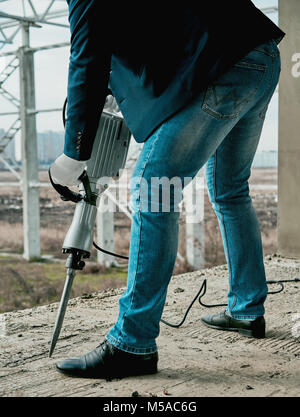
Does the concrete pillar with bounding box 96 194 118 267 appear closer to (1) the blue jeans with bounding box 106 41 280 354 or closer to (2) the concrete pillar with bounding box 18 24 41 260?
(2) the concrete pillar with bounding box 18 24 41 260

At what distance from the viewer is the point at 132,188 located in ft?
4.81

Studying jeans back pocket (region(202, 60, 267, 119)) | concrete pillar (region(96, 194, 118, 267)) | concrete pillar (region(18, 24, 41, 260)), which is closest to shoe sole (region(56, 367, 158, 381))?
jeans back pocket (region(202, 60, 267, 119))

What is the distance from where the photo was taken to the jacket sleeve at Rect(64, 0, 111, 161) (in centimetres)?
132

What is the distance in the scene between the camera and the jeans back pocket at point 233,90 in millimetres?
1390

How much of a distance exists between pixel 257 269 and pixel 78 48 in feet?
3.21

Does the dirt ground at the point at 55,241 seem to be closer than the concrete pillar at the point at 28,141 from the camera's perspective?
Yes

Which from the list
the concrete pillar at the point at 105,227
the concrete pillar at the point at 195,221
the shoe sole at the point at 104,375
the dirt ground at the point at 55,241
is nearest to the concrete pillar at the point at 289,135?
the shoe sole at the point at 104,375

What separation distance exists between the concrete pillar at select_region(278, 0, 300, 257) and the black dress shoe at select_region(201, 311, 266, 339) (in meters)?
1.63

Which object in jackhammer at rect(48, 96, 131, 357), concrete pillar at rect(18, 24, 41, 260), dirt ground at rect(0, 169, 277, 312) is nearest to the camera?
jackhammer at rect(48, 96, 131, 357)

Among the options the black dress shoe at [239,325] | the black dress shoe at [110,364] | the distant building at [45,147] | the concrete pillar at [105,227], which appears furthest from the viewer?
the distant building at [45,147]

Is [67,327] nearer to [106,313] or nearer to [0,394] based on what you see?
[106,313]

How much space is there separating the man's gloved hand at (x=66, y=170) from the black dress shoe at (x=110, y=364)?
0.50 meters

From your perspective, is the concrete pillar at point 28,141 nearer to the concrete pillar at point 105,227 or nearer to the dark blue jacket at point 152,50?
the concrete pillar at point 105,227

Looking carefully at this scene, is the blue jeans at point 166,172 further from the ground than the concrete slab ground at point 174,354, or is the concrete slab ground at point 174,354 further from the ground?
the blue jeans at point 166,172
